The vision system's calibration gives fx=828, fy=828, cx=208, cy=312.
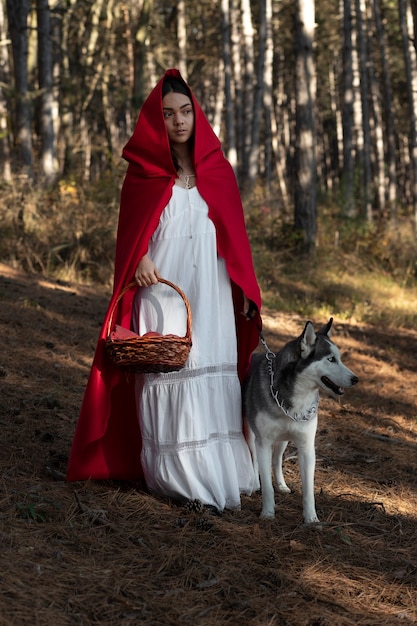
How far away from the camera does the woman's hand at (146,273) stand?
486 cm

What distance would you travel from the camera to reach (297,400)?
4.71 metres

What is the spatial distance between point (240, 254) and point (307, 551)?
1800 millimetres

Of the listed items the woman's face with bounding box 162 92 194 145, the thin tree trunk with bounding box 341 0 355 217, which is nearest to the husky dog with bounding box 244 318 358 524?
the woman's face with bounding box 162 92 194 145

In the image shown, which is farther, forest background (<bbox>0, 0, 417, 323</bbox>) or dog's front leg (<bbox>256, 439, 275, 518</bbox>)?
forest background (<bbox>0, 0, 417, 323</bbox>)

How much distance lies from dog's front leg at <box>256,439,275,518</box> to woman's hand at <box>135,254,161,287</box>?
113 cm

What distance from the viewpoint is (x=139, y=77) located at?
18359mm

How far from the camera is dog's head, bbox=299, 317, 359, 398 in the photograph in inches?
181

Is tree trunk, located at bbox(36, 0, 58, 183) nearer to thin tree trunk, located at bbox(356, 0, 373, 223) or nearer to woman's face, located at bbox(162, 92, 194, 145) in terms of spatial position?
thin tree trunk, located at bbox(356, 0, 373, 223)

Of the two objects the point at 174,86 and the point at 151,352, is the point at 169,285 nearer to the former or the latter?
the point at 151,352

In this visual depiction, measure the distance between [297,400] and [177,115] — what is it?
182 cm

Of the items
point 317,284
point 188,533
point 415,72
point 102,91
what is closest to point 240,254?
point 188,533

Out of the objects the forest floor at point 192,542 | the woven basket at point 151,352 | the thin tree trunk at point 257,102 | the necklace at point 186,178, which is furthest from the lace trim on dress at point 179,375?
the thin tree trunk at point 257,102

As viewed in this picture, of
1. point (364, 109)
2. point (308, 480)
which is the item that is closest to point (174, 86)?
point (308, 480)

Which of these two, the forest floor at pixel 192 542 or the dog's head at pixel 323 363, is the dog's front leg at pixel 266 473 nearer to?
the forest floor at pixel 192 542
